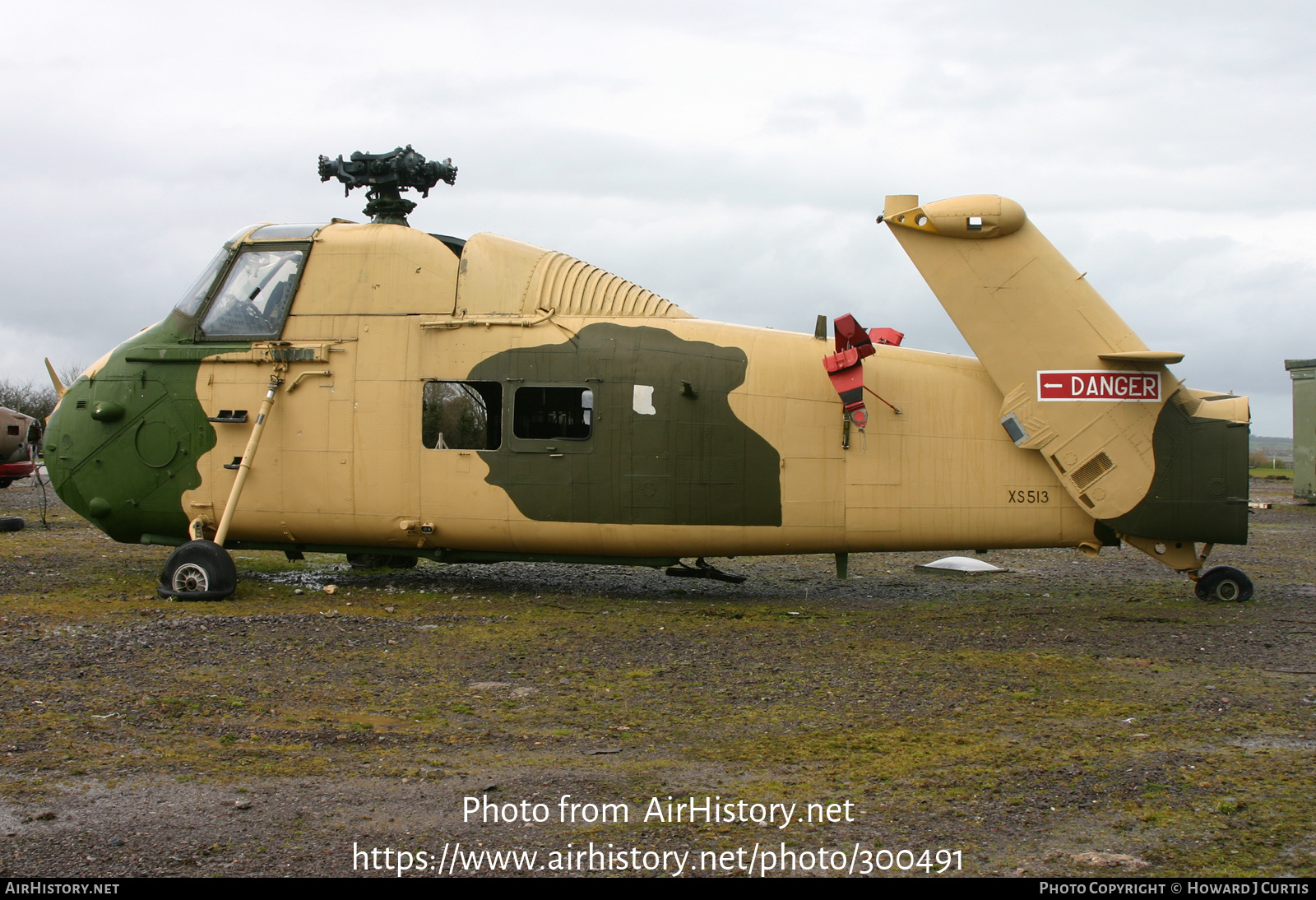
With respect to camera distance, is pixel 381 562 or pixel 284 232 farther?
pixel 381 562

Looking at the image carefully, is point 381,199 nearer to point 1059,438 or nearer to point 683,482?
point 683,482

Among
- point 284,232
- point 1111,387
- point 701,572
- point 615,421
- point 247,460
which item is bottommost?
point 701,572

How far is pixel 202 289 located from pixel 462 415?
3.44 m

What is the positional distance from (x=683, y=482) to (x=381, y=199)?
190 inches

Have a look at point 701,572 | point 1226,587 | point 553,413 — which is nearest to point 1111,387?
point 1226,587

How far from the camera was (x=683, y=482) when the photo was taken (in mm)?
10234

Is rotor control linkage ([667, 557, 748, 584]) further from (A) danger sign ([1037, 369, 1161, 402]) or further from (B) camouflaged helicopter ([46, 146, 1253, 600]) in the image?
(A) danger sign ([1037, 369, 1161, 402])

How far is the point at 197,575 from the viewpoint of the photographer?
10.1 metres

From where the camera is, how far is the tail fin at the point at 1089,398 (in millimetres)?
9938

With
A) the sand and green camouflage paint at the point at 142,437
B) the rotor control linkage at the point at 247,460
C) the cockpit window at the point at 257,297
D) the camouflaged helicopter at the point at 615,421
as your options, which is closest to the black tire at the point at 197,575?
the camouflaged helicopter at the point at 615,421

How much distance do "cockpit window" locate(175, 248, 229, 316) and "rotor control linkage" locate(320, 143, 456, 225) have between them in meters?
1.46

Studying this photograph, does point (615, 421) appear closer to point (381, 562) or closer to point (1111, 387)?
point (381, 562)

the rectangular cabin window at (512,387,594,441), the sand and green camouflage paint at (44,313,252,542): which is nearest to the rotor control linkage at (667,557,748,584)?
the rectangular cabin window at (512,387,594,441)
